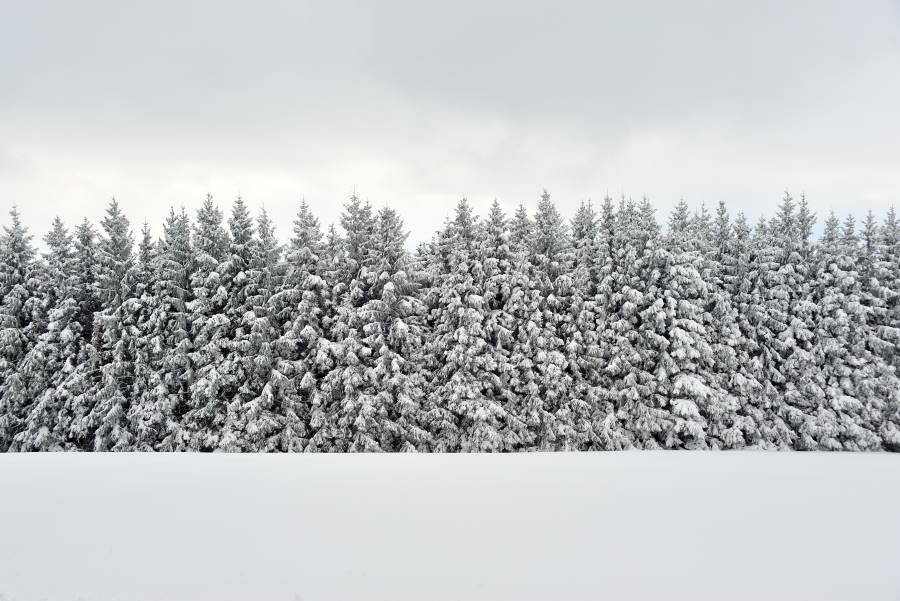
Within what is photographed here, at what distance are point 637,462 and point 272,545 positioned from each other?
12.2 meters

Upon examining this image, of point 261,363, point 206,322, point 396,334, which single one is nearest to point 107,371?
point 206,322

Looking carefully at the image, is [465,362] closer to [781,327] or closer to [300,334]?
[300,334]

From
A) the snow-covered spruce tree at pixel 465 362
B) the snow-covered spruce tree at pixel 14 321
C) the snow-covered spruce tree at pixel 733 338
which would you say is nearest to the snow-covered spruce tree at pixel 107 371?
the snow-covered spruce tree at pixel 14 321

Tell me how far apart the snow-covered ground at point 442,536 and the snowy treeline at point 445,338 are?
44.7ft

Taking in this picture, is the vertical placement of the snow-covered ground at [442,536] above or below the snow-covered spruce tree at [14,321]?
below

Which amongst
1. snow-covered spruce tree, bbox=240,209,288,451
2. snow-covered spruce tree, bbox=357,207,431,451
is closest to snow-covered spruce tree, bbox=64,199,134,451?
snow-covered spruce tree, bbox=240,209,288,451

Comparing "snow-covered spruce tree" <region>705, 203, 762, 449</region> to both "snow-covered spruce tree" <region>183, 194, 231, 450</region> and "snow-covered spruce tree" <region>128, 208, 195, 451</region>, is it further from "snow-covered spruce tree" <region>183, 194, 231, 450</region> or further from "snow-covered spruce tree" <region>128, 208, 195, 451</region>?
"snow-covered spruce tree" <region>128, 208, 195, 451</region>

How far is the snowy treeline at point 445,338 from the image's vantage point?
88.0 feet

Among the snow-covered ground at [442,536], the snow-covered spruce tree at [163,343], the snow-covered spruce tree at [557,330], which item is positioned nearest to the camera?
the snow-covered ground at [442,536]

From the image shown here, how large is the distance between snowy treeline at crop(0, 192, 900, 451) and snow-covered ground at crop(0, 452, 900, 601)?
13.6 m

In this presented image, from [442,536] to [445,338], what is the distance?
20.3 metres

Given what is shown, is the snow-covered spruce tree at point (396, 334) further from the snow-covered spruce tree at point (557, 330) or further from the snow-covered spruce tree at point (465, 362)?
the snow-covered spruce tree at point (557, 330)

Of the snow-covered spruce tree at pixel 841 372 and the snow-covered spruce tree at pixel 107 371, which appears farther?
the snow-covered spruce tree at pixel 841 372

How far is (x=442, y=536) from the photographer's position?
8.03m
